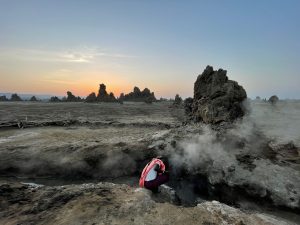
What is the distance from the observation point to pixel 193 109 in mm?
22016

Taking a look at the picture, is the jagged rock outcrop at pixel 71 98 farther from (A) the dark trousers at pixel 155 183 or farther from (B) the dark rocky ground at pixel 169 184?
(A) the dark trousers at pixel 155 183

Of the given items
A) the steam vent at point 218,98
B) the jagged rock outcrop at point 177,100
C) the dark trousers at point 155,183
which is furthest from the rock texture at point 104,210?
the jagged rock outcrop at point 177,100

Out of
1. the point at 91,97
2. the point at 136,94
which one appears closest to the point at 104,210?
the point at 91,97

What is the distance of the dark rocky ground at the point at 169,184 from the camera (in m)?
8.62

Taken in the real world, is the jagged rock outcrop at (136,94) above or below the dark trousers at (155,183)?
above

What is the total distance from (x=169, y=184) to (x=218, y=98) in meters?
7.98

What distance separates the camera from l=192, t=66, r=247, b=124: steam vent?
1855 centimetres

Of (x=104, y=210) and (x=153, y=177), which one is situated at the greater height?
(x=153, y=177)

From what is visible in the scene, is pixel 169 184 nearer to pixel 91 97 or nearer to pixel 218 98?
pixel 218 98

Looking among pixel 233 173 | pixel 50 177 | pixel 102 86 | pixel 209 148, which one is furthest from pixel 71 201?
pixel 102 86

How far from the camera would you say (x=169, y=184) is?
1262 centimetres

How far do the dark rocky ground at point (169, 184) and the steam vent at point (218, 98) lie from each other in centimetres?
87

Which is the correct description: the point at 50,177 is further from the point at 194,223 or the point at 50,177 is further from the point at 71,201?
the point at 194,223

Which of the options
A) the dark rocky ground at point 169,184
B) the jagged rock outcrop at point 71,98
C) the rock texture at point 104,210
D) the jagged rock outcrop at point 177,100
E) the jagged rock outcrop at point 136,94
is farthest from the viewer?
the jagged rock outcrop at point 136,94
